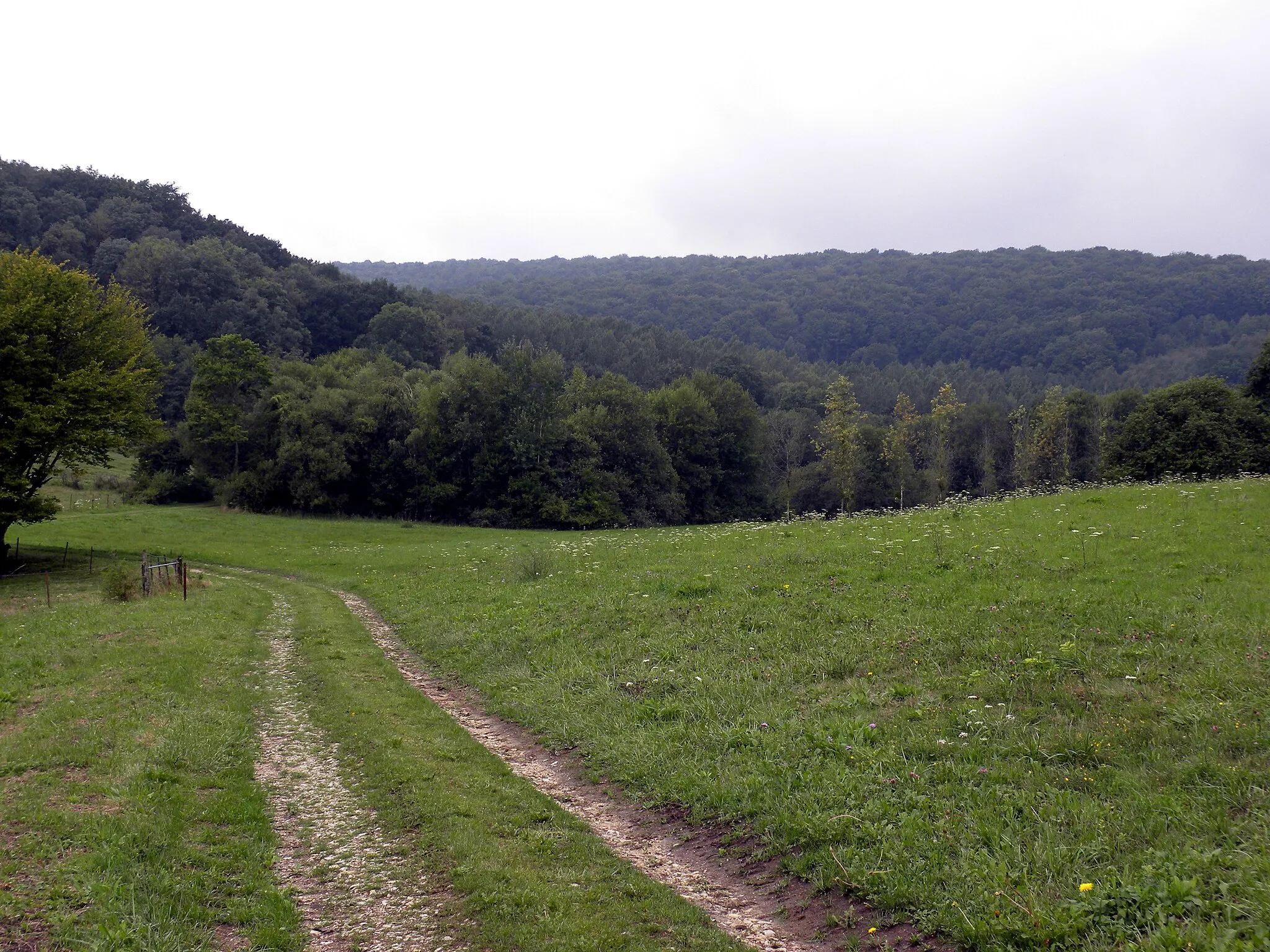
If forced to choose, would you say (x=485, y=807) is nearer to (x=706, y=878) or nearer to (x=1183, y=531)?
(x=706, y=878)

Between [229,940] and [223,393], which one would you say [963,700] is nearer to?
[229,940]

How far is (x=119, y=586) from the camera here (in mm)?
23516

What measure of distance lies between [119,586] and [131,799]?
18.7m

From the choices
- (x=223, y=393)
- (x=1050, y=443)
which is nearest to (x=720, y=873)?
(x=223, y=393)

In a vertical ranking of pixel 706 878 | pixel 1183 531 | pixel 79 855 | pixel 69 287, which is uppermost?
pixel 69 287

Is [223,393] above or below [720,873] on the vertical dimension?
above

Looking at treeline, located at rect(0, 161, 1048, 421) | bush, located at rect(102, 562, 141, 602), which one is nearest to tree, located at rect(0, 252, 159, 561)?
bush, located at rect(102, 562, 141, 602)

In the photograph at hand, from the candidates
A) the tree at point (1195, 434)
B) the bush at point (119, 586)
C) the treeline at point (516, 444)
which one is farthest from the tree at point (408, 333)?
the tree at point (1195, 434)

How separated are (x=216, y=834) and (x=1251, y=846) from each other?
9692 mm

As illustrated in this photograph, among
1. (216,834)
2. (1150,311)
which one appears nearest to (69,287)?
(216,834)

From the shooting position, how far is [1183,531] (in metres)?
16.0

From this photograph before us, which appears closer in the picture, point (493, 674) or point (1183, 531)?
point (493, 674)

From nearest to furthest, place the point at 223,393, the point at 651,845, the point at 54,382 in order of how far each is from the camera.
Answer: the point at 651,845 → the point at 54,382 → the point at 223,393

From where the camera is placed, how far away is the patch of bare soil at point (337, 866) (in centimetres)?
625
